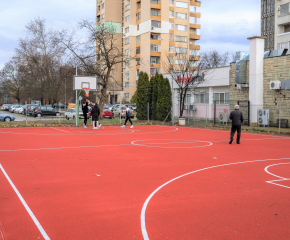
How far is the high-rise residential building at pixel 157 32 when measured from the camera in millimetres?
67438

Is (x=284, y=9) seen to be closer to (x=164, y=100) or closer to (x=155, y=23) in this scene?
(x=155, y=23)

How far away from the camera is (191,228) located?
527cm

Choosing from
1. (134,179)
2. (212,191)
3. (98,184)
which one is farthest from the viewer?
(134,179)

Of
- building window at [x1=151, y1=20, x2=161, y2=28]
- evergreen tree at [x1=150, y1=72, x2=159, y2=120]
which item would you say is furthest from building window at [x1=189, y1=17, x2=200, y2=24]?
evergreen tree at [x1=150, y1=72, x2=159, y2=120]

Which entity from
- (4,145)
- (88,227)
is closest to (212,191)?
(88,227)

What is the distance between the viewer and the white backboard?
29875 millimetres

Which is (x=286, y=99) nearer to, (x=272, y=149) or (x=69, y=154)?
(x=272, y=149)

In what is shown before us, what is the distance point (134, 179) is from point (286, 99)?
20393 millimetres

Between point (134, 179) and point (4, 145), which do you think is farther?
point (4, 145)

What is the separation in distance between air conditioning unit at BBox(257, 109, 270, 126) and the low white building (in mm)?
3793

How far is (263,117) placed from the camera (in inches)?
1046

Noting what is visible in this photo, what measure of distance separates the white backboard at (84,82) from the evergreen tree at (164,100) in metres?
6.81

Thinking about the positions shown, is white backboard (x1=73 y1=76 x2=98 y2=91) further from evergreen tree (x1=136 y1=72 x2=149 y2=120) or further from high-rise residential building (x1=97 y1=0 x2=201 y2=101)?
high-rise residential building (x1=97 y1=0 x2=201 y2=101)

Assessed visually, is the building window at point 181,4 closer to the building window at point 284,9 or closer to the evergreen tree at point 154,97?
the building window at point 284,9
